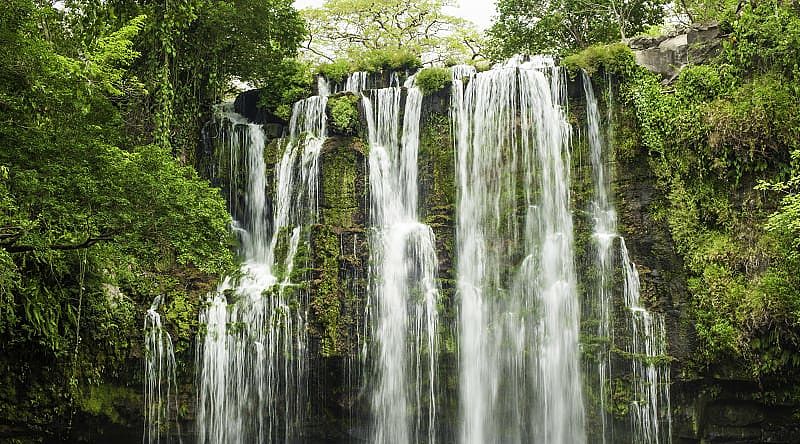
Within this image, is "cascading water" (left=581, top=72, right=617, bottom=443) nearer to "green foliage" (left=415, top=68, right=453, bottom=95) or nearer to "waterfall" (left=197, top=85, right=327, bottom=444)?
"green foliage" (left=415, top=68, right=453, bottom=95)

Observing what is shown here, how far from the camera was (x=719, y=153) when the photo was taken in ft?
47.5

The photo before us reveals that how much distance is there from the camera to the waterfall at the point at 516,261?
14.4m

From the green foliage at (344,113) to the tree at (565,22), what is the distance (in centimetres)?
729

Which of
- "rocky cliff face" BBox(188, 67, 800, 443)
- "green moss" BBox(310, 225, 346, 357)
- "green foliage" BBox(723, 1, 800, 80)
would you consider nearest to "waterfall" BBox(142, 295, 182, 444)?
"rocky cliff face" BBox(188, 67, 800, 443)

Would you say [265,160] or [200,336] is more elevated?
[265,160]

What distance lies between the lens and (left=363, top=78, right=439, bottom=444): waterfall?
48.4ft

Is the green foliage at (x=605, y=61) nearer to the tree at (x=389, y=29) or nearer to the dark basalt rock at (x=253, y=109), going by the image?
the dark basalt rock at (x=253, y=109)

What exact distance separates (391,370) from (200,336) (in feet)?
12.4

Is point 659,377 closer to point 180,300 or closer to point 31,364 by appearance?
point 180,300

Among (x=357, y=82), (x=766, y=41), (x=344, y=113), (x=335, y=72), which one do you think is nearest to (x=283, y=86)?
(x=335, y=72)

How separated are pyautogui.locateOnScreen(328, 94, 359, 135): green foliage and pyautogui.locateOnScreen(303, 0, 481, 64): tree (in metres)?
11.5

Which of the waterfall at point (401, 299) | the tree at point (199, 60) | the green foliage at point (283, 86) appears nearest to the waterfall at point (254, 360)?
the waterfall at point (401, 299)

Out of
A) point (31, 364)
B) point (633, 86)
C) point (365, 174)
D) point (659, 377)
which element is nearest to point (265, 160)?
point (365, 174)

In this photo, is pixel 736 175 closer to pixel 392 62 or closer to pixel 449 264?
pixel 449 264
